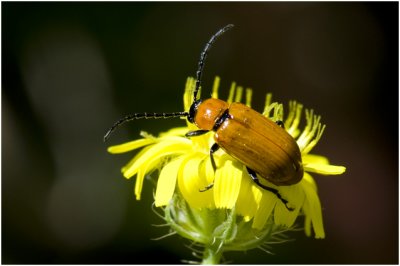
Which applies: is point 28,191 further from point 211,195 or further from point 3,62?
point 211,195

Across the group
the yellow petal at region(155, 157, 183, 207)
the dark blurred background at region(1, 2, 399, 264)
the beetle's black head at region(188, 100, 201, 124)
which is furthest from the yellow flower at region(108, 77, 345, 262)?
the dark blurred background at region(1, 2, 399, 264)

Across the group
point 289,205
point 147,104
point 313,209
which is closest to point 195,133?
point 289,205

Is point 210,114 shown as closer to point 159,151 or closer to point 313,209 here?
point 159,151

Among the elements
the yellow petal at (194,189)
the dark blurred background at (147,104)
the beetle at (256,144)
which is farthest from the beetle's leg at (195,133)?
the dark blurred background at (147,104)

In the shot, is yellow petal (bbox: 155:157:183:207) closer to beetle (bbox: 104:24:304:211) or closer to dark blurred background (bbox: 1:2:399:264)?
beetle (bbox: 104:24:304:211)

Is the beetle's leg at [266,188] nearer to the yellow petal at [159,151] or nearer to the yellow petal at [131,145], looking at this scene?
the yellow petal at [159,151]

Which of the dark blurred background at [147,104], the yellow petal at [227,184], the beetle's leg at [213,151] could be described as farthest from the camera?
the dark blurred background at [147,104]
